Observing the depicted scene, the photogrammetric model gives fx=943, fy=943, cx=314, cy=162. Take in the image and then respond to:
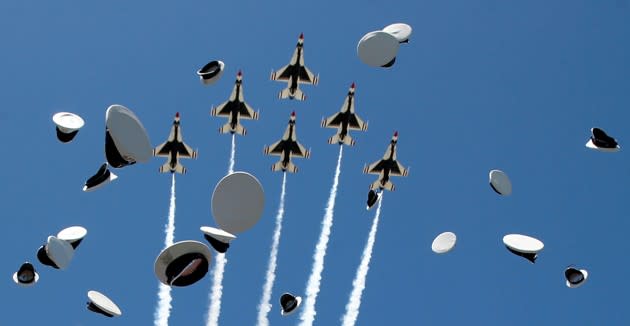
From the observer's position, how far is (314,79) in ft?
318

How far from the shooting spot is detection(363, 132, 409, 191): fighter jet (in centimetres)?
9919

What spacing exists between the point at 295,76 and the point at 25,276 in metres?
33.8

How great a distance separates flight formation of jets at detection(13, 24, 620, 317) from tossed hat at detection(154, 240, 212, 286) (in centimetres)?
7

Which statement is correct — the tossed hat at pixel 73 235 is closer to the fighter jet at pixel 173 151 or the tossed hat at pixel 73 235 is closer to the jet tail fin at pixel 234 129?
the fighter jet at pixel 173 151

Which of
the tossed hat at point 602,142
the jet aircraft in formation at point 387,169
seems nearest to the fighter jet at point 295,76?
the jet aircraft in formation at point 387,169

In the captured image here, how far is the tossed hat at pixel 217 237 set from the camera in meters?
72.9

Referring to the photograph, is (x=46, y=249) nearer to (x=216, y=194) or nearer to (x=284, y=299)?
(x=216, y=194)

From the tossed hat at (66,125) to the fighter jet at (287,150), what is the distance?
2419cm

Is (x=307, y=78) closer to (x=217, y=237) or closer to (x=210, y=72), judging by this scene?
(x=210, y=72)

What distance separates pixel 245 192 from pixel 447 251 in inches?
742

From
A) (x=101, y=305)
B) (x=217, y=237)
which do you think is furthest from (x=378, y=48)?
(x=101, y=305)

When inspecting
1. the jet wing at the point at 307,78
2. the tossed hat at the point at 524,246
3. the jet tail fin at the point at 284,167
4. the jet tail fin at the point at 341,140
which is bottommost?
the tossed hat at the point at 524,246

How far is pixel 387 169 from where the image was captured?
99.4 metres

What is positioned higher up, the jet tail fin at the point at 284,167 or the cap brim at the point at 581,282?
the jet tail fin at the point at 284,167
